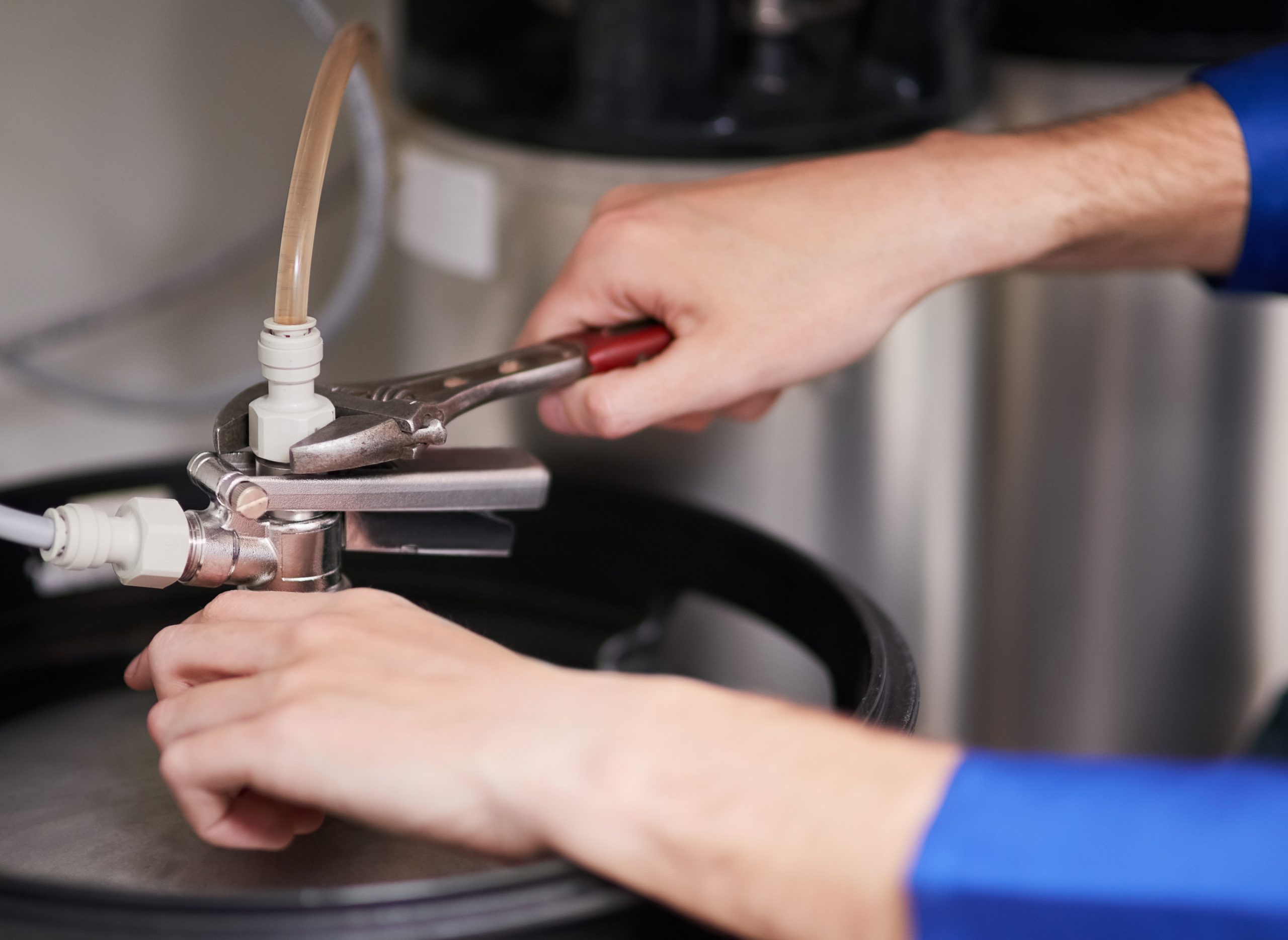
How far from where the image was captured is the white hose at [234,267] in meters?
0.81

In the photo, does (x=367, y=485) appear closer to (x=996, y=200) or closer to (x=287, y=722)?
(x=287, y=722)

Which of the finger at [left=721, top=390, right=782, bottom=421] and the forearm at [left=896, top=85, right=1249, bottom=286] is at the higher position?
the forearm at [left=896, top=85, right=1249, bottom=286]

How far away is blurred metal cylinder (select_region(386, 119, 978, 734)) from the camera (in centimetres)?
78

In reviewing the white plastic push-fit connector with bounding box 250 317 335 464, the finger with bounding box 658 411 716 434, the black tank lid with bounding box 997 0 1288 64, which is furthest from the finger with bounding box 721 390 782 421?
the black tank lid with bounding box 997 0 1288 64

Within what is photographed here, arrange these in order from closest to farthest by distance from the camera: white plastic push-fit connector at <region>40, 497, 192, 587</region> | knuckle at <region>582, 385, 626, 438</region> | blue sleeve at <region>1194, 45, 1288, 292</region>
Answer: white plastic push-fit connector at <region>40, 497, 192, 587</region>, knuckle at <region>582, 385, 626, 438</region>, blue sleeve at <region>1194, 45, 1288, 292</region>

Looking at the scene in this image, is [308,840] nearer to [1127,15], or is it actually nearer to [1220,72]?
[1220,72]

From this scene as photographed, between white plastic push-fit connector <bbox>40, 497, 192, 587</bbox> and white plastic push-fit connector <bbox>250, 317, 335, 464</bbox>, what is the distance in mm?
42

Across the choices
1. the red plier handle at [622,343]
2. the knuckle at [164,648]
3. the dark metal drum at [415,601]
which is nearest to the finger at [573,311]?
the red plier handle at [622,343]

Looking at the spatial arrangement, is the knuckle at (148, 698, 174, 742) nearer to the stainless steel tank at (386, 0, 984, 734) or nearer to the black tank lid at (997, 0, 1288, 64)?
the stainless steel tank at (386, 0, 984, 734)

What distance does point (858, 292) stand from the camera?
2.12ft

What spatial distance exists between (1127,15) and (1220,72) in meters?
0.25

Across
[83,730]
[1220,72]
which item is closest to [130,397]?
[83,730]

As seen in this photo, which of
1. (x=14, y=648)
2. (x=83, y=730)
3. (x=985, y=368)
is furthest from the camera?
(x=985, y=368)

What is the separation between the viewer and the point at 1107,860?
1.18 feet
